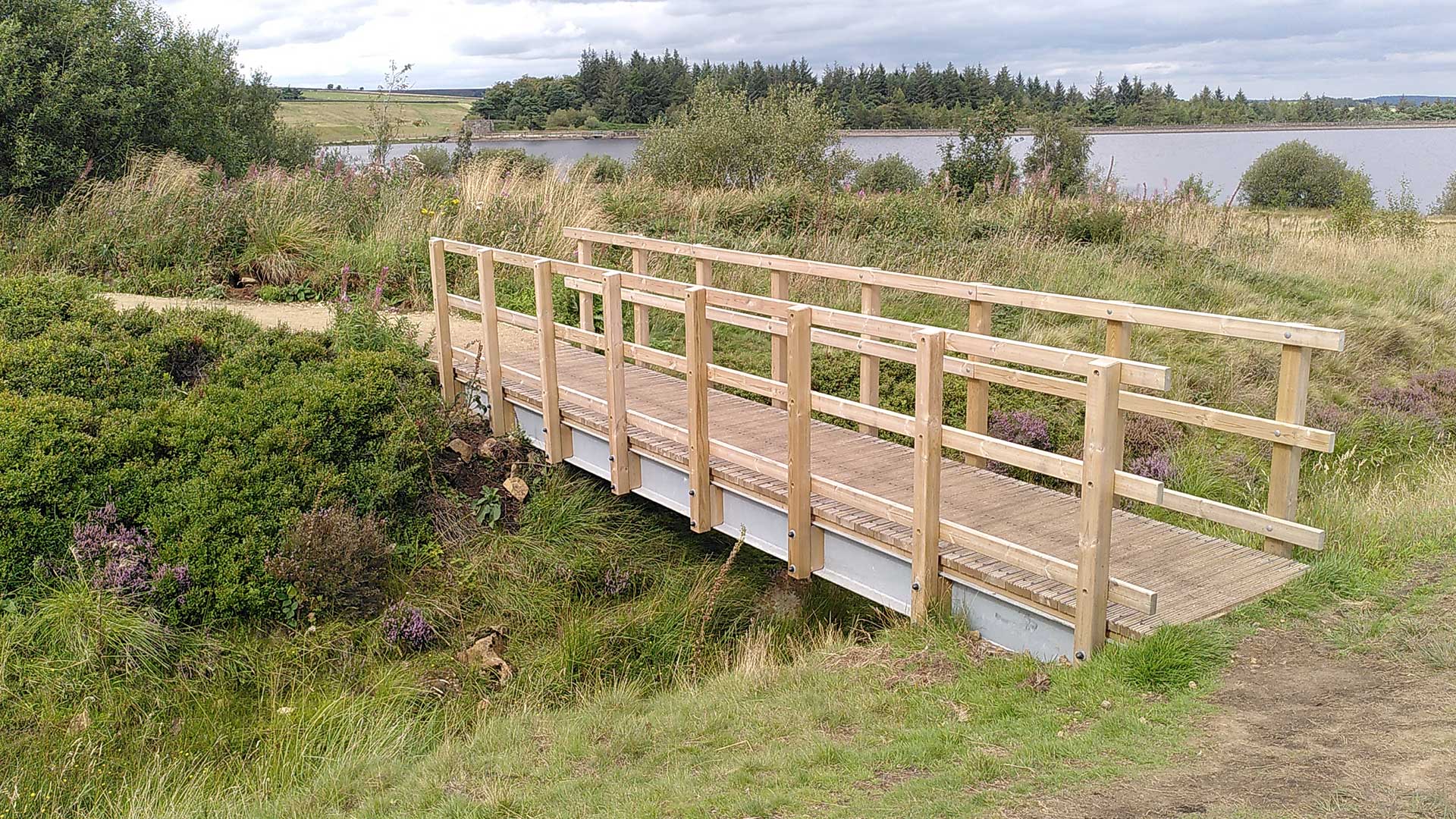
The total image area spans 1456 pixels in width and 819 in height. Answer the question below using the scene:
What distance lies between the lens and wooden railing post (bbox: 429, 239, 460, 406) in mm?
10258

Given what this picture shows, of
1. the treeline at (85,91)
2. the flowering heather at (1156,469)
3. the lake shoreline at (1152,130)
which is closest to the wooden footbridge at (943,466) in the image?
the flowering heather at (1156,469)

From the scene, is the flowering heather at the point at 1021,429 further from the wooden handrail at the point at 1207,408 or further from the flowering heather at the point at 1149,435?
the wooden handrail at the point at 1207,408

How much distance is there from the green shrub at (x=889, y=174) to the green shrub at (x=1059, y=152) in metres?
2.34

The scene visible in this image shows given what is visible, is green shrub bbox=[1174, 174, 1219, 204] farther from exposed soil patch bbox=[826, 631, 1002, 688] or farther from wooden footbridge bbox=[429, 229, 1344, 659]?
exposed soil patch bbox=[826, 631, 1002, 688]

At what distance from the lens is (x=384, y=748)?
6328 millimetres

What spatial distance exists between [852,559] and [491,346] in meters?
4.08

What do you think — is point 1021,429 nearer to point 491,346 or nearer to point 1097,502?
point 491,346

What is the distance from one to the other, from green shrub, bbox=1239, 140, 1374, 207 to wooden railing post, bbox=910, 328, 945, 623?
29.5 metres

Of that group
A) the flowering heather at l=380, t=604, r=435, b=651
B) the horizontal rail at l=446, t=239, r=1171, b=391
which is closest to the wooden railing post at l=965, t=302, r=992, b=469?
the horizontal rail at l=446, t=239, r=1171, b=391

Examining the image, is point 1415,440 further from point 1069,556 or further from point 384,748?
point 384,748

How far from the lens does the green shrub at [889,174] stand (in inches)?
941

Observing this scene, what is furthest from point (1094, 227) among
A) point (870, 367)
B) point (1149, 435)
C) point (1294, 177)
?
point (1294, 177)

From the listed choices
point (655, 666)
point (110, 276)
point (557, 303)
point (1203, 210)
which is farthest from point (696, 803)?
point (1203, 210)

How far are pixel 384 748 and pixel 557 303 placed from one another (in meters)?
7.84
